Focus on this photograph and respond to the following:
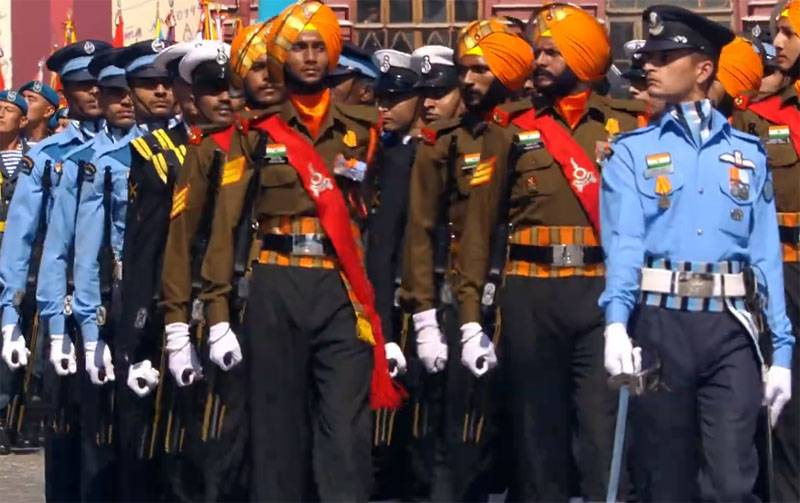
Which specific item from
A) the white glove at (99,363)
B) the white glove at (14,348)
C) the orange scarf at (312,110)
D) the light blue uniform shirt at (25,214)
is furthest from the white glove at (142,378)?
the light blue uniform shirt at (25,214)

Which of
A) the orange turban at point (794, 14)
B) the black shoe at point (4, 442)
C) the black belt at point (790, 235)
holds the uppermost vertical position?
the orange turban at point (794, 14)

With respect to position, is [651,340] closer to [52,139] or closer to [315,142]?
[315,142]

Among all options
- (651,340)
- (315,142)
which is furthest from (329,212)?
(651,340)

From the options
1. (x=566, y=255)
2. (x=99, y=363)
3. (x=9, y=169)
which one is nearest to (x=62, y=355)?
(x=99, y=363)

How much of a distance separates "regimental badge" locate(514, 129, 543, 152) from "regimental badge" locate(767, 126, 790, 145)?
63.3 inches

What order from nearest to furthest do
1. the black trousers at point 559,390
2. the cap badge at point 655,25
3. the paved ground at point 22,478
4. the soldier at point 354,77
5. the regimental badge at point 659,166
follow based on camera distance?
1. the regimental badge at point 659,166
2. the cap badge at point 655,25
3. the black trousers at point 559,390
4. the soldier at point 354,77
5. the paved ground at point 22,478

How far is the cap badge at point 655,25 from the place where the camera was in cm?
924

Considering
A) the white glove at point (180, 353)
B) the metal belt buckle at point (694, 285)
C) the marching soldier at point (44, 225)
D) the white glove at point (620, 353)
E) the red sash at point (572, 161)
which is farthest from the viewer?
the marching soldier at point (44, 225)

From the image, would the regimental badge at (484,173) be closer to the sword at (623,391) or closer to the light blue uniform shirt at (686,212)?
the light blue uniform shirt at (686,212)

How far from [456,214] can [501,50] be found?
80cm

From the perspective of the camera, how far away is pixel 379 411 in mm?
A: 13172

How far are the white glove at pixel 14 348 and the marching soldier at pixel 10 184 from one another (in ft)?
1.92

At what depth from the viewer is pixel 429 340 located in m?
11.2

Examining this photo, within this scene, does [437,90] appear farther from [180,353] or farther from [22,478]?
[180,353]
